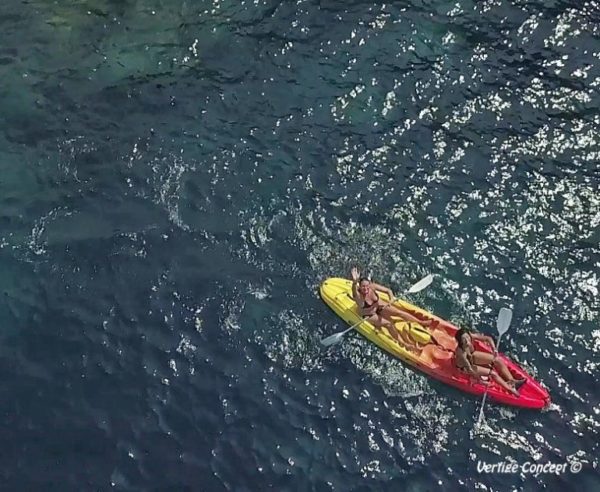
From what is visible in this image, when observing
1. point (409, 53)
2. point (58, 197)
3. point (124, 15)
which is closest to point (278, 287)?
point (58, 197)

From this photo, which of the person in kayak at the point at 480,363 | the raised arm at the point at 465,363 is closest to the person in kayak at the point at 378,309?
the raised arm at the point at 465,363

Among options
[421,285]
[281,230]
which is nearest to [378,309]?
[421,285]

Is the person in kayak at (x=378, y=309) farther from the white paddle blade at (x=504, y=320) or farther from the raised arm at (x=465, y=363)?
the white paddle blade at (x=504, y=320)

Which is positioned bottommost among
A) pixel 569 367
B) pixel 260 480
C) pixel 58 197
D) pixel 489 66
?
pixel 260 480

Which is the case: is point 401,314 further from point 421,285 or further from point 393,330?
point 421,285

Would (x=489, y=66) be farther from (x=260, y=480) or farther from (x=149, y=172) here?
(x=260, y=480)

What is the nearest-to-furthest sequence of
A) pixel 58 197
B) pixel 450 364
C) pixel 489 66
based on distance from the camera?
pixel 450 364, pixel 58 197, pixel 489 66
